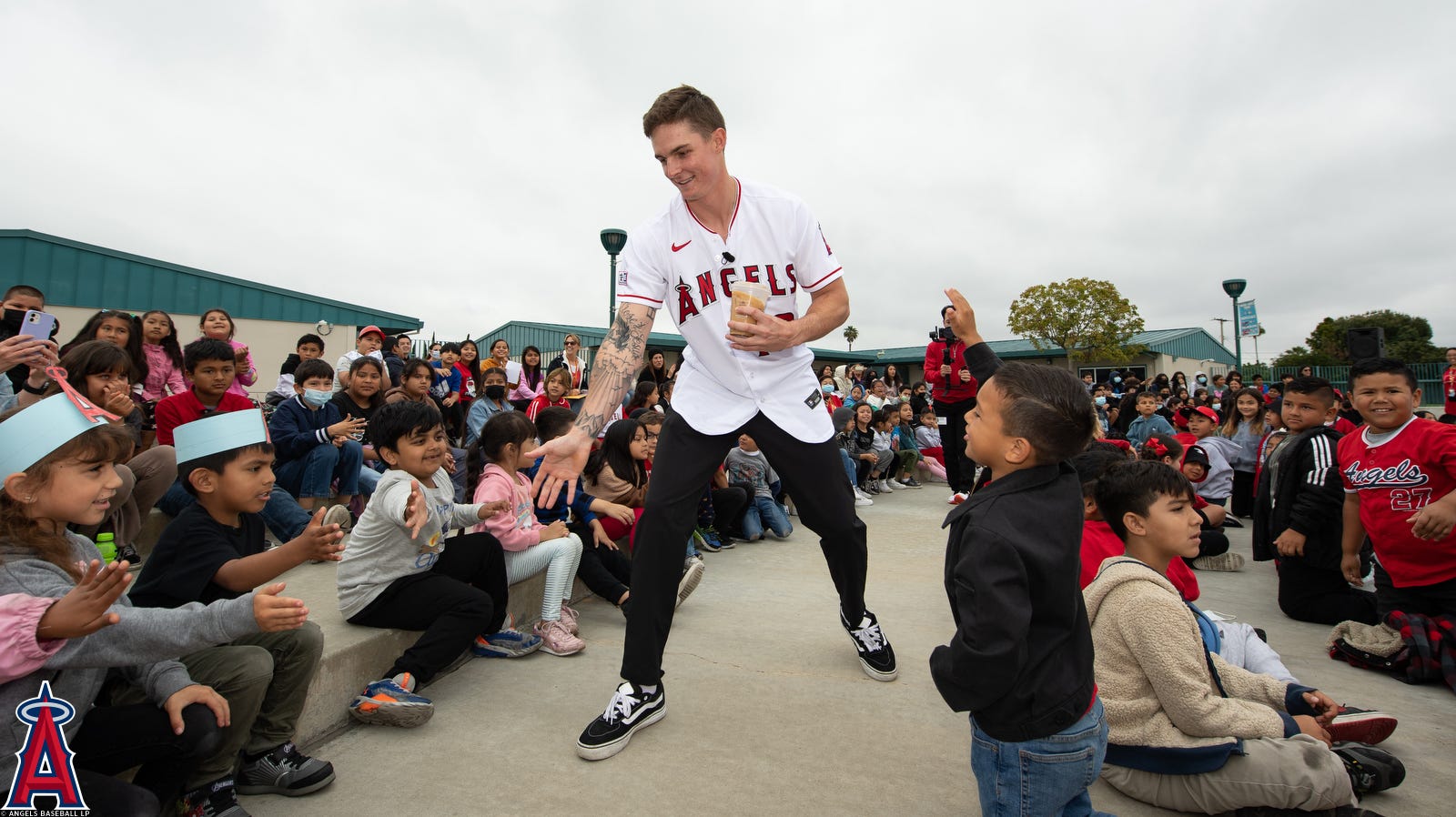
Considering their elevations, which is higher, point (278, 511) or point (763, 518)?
point (278, 511)

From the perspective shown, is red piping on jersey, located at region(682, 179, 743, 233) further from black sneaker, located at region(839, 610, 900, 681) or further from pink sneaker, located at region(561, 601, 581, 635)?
pink sneaker, located at region(561, 601, 581, 635)

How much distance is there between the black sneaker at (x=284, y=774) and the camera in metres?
2.12

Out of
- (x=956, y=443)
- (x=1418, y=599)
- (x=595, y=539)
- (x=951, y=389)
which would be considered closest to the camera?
(x=1418, y=599)

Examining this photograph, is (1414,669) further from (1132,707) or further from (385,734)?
(385,734)

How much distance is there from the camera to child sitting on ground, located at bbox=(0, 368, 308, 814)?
1726mm

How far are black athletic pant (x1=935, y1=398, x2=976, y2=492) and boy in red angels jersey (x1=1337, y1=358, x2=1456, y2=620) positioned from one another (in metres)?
3.64

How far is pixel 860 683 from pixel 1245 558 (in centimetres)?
453

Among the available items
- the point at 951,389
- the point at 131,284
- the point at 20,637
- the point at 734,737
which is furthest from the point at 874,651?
the point at 131,284

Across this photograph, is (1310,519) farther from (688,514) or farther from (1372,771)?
(688,514)

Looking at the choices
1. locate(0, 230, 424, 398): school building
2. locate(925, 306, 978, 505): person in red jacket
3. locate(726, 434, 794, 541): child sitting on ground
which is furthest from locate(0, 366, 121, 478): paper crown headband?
locate(0, 230, 424, 398): school building

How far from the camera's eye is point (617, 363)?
2828 millimetres

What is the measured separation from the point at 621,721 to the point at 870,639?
113 cm

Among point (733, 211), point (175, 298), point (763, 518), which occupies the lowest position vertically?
point (763, 518)

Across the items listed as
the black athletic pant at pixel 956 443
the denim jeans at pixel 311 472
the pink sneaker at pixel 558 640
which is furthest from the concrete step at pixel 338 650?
the black athletic pant at pixel 956 443
